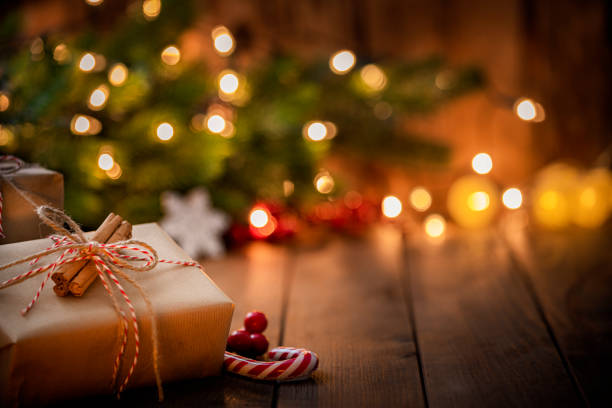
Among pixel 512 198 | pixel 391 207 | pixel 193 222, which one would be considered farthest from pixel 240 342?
pixel 512 198

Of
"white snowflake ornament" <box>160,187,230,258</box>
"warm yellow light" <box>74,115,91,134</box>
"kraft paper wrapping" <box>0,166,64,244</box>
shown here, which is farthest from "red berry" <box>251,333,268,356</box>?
"warm yellow light" <box>74,115,91,134</box>

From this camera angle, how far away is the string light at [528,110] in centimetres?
217

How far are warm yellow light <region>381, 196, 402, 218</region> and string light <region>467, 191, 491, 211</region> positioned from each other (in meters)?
0.23

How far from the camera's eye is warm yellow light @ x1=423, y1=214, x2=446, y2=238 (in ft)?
6.87

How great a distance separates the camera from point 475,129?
8.08 feet

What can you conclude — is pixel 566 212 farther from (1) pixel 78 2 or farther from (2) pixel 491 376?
(1) pixel 78 2

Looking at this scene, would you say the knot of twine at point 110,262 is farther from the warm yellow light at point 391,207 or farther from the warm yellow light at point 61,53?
the warm yellow light at point 391,207

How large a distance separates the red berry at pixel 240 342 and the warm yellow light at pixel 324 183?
92cm

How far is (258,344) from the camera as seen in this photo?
46.2 inches

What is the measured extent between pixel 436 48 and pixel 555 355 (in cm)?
151

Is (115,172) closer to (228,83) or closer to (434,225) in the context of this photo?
(228,83)

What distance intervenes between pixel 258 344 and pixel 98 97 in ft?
2.86

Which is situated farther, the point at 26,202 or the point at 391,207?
the point at 391,207

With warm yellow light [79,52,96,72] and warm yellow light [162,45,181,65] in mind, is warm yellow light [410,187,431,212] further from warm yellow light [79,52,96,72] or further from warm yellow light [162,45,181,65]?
warm yellow light [79,52,96,72]
